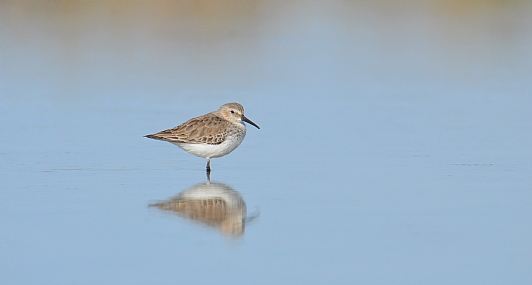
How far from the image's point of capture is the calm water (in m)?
5.46

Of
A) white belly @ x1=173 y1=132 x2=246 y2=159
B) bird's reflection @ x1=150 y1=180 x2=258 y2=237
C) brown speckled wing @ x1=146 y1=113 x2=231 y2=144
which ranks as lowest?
bird's reflection @ x1=150 y1=180 x2=258 y2=237

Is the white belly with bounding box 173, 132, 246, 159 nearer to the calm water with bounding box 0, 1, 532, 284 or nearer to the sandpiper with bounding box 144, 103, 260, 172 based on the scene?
the sandpiper with bounding box 144, 103, 260, 172

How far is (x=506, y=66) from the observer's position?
1384 cm

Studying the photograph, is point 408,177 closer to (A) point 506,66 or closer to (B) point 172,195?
(B) point 172,195

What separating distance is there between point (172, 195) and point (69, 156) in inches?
72.4

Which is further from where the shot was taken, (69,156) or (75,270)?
(69,156)

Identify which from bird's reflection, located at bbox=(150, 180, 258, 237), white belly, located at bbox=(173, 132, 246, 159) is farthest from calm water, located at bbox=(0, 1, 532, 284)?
white belly, located at bbox=(173, 132, 246, 159)

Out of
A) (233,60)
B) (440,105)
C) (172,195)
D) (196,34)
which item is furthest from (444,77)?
(172,195)

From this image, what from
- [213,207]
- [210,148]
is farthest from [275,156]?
[213,207]

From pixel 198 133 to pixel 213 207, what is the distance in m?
1.80

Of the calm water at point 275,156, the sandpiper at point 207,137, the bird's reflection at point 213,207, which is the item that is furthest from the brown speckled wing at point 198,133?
the bird's reflection at point 213,207

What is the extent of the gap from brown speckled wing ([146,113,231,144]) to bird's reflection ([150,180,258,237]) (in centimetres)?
90

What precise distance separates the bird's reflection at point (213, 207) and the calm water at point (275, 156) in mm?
26

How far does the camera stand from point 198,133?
27.6 feet
